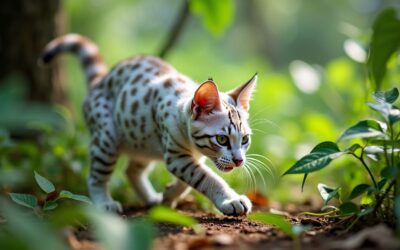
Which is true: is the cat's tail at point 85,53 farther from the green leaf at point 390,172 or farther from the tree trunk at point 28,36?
the green leaf at point 390,172

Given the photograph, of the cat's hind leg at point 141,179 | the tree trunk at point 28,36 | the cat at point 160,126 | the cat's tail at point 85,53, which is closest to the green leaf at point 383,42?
the cat at point 160,126

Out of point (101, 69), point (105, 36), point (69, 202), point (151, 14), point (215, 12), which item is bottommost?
point (69, 202)

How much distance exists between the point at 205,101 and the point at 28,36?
251cm

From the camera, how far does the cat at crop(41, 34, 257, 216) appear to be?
2994mm

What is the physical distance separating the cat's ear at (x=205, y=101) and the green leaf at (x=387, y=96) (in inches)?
34.7

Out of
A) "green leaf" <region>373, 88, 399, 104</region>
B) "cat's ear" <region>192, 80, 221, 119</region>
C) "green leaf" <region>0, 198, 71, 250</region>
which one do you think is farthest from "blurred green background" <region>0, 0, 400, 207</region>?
"green leaf" <region>0, 198, 71, 250</region>

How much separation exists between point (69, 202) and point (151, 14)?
14.5 metres

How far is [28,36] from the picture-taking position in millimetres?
4926

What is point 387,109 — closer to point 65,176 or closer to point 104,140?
point 104,140

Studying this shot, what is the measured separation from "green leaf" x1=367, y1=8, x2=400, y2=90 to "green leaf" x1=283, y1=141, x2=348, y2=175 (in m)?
0.55

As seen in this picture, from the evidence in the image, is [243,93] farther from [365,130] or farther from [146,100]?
[365,130]

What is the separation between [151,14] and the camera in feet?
57.8

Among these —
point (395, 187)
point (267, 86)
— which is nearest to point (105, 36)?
point (267, 86)

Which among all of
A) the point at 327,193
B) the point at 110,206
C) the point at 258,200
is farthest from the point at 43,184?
the point at 258,200
